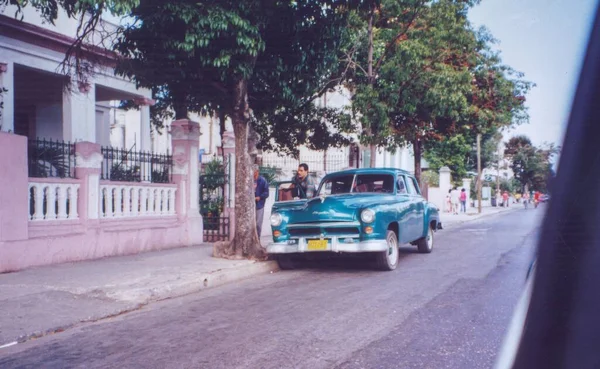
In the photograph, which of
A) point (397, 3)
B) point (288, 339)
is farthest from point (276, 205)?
point (397, 3)

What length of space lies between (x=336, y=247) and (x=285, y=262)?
1.29 m

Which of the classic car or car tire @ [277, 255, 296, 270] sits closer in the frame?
the classic car

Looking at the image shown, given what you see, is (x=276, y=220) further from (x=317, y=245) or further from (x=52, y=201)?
(x=52, y=201)

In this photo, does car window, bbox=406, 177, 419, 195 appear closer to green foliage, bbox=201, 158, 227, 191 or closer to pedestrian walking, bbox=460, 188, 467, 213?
green foliage, bbox=201, 158, 227, 191

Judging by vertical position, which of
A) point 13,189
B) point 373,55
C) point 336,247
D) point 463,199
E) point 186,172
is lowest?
point 336,247

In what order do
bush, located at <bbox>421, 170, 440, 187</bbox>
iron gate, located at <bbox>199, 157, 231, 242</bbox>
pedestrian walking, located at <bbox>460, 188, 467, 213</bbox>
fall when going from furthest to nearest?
bush, located at <bbox>421, 170, 440, 187</bbox> → pedestrian walking, located at <bbox>460, 188, 467, 213</bbox> → iron gate, located at <bbox>199, 157, 231, 242</bbox>

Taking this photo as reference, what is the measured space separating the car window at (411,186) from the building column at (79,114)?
8.46m

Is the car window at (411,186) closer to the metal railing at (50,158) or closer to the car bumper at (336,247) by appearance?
the car bumper at (336,247)

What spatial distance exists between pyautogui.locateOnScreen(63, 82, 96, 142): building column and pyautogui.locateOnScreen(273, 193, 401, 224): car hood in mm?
7561

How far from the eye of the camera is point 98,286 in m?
7.16

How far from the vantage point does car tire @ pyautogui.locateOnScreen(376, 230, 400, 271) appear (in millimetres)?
8781

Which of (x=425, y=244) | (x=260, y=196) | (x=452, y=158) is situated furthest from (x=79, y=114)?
(x=452, y=158)

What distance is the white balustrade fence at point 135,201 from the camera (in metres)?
10.2

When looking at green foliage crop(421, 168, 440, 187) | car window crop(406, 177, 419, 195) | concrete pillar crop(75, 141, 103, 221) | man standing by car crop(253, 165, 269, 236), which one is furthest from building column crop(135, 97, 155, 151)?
green foliage crop(421, 168, 440, 187)
